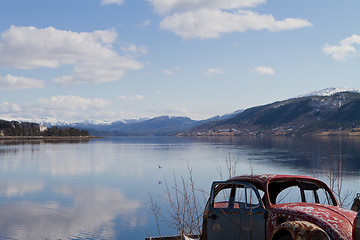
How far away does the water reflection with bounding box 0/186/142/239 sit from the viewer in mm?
23062

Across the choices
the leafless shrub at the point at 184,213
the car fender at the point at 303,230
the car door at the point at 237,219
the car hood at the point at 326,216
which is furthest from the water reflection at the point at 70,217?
the car fender at the point at 303,230

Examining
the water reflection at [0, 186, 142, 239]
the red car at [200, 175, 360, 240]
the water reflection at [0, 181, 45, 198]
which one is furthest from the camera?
the water reflection at [0, 181, 45, 198]

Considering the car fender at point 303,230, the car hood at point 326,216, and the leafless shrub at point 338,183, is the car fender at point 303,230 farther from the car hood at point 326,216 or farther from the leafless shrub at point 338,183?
the leafless shrub at point 338,183

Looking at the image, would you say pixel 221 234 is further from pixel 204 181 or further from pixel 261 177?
pixel 204 181

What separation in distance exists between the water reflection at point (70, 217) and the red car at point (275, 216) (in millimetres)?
15514

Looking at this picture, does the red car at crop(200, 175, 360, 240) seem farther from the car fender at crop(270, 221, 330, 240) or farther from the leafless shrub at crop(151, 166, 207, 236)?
the leafless shrub at crop(151, 166, 207, 236)

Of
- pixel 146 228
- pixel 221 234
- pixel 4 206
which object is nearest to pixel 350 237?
pixel 221 234

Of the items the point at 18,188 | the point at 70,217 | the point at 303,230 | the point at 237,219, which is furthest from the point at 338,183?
the point at 18,188

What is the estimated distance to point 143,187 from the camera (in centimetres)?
4150

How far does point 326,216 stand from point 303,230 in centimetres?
60

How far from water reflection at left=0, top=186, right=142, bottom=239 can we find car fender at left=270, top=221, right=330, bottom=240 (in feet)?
57.5

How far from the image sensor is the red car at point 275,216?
20.8 ft

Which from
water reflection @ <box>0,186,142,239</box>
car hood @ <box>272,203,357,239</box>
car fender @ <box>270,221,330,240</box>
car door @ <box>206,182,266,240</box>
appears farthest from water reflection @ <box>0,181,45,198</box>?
car fender @ <box>270,221,330,240</box>

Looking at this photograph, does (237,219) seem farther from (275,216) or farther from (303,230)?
(303,230)
